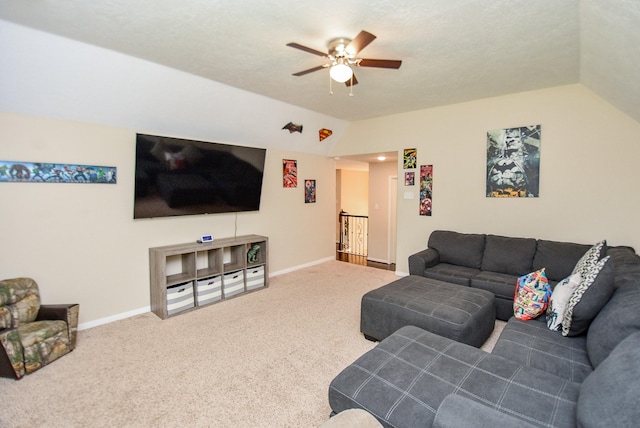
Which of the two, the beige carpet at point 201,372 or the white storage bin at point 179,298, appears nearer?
the beige carpet at point 201,372

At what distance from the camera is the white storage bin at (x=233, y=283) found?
4242 mm

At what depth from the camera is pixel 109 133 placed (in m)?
3.44

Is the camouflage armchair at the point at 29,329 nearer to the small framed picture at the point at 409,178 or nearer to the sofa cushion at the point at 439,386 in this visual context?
the sofa cushion at the point at 439,386

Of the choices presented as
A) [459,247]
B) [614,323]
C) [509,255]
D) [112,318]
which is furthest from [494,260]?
[112,318]

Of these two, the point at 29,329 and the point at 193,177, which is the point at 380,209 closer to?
the point at 193,177

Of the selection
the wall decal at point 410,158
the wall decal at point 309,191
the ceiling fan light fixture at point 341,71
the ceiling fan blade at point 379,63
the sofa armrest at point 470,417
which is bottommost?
the sofa armrest at point 470,417

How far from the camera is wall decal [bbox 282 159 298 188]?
5.45 metres

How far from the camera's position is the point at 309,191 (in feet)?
19.4

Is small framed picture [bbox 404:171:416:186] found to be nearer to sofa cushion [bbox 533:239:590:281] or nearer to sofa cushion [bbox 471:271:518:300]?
sofa cushion [bbox 471:271:518:300]

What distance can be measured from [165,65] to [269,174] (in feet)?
7.91

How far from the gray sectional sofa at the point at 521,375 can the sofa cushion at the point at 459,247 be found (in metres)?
1.67

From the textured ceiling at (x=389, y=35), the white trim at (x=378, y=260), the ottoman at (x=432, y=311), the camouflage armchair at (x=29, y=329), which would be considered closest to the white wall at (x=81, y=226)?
the camouflage armchair at (x=29, y=329)

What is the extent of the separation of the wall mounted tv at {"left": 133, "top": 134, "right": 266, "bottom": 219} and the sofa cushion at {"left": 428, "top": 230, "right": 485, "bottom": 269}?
288cm

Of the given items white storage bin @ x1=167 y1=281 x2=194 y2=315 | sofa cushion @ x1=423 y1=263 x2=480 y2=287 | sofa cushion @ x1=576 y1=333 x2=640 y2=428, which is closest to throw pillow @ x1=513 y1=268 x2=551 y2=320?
sofa cushion @ x1=423 y1=263 x2=480 y2=287
